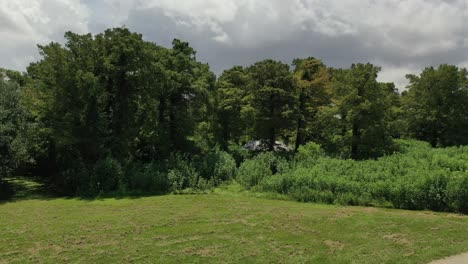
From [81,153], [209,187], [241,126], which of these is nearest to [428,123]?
[241,126]

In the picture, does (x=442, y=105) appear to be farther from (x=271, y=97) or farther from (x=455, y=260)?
(x=455, y=260)

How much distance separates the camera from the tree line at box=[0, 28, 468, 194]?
24.1m

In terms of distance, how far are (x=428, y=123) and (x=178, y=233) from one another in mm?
33413

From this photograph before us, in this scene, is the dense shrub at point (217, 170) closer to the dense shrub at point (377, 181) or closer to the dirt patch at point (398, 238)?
the dense shrub at point (377, 181)

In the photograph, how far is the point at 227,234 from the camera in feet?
42.6

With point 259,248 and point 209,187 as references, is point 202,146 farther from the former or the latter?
point 259,248

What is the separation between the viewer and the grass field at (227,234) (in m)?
10.7

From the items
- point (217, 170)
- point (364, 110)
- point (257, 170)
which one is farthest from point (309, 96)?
point (217, 170)

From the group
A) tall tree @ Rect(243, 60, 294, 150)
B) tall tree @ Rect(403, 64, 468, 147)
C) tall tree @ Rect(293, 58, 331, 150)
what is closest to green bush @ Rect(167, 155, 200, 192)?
tall tree @ Rect(243, 60, 294, 150)

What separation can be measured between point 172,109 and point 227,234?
1655 cm

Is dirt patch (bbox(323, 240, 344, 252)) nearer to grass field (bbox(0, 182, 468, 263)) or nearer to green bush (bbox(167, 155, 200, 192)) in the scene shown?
grass field (bbox(0, 182, 468, 263))

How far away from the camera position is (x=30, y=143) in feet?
86.2

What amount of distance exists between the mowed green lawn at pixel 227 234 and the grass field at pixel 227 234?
0.03 meters

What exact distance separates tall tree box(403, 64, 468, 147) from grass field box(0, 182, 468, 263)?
24947mm
